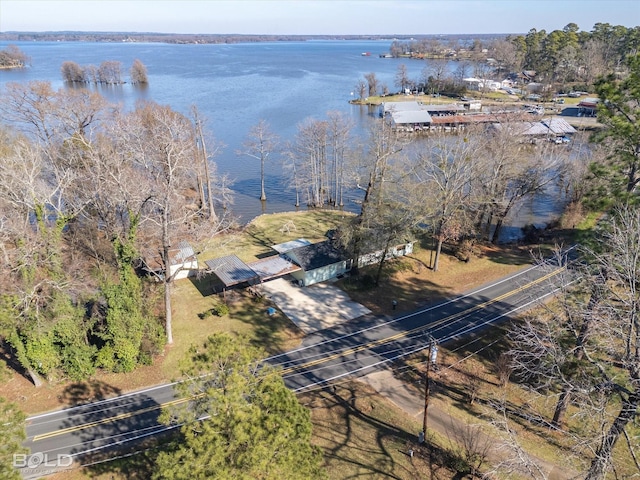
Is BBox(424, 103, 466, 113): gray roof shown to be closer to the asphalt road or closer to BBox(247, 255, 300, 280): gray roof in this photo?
the asphalt road

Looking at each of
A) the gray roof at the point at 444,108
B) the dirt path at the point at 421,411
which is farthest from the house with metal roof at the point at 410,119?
the dirt path at the point at 421,411

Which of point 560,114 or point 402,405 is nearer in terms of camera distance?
point 402,405

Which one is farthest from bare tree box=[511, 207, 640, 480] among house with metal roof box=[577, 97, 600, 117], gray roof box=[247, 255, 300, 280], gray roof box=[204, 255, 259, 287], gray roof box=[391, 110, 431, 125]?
house with metal roof box=[577, 97, 600, 117]

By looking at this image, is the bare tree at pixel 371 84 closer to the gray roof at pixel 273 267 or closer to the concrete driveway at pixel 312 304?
the gray roof at pixel 273 267

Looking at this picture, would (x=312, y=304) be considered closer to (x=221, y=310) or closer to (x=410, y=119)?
(x=221, y=310)

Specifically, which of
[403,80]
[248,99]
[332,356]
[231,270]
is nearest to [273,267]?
[231,270]

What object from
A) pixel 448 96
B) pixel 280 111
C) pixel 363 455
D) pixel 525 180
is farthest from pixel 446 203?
pixel 448 96

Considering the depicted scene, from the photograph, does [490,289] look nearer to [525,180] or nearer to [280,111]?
[525,180]
